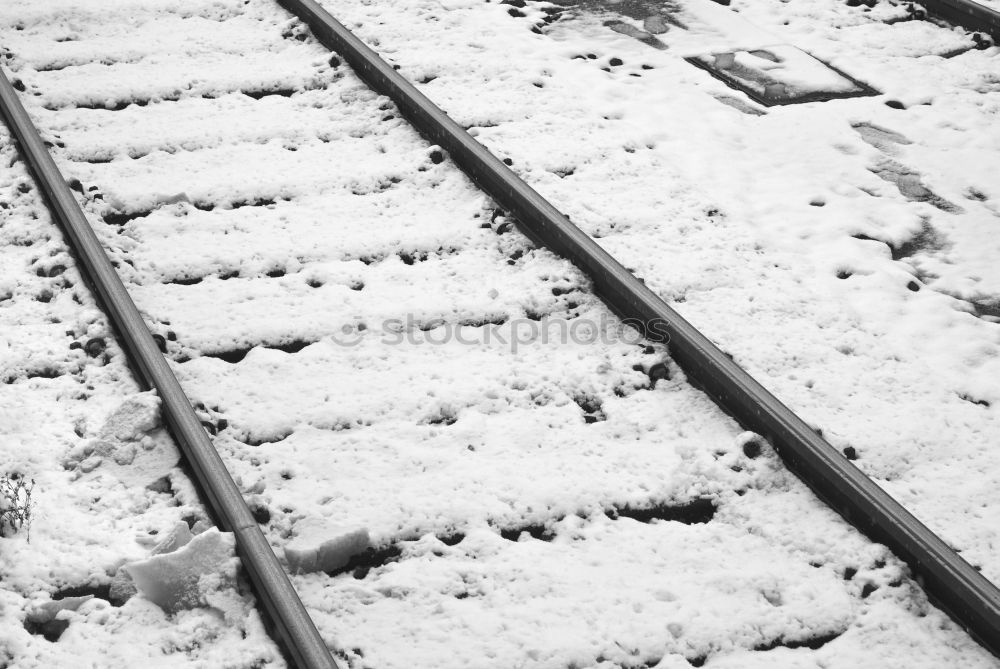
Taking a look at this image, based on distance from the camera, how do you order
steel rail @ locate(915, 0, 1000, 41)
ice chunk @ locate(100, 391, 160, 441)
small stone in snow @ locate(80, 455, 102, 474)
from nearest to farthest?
small stone in snow @ locate(80, 455, 102, 474), ice chunk @ locate(100, 391, 160, 441), steel rail @ locate(915, 0, 1000, 41)

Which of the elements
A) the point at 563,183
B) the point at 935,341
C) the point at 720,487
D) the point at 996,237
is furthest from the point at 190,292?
the point at 996,237

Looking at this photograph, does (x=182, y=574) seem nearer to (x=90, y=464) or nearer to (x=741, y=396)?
(x=90, y=464)

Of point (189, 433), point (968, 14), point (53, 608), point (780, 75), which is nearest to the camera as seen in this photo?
point (53, 608)

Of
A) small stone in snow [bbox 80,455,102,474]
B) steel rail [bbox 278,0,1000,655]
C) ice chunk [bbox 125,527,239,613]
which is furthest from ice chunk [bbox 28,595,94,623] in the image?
steel rail [bbox 278,0,1000,655]

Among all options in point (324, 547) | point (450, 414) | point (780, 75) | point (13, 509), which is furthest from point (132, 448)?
point (780, 75)

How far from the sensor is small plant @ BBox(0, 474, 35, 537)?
3195mm

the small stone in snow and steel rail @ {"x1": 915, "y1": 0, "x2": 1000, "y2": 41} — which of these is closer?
the small stone in snow

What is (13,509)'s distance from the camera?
3205mm

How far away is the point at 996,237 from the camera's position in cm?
522

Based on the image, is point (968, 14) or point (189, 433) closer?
point (189, 433)

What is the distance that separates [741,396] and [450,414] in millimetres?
1001

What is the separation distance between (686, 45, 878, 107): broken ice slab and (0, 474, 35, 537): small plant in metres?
4.69

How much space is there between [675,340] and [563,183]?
1549mm

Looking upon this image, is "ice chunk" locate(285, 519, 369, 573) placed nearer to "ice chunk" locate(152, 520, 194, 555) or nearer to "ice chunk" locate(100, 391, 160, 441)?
"ice chunk" locate(152, 520, 194, 555)
